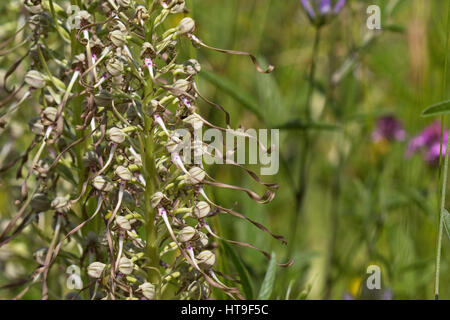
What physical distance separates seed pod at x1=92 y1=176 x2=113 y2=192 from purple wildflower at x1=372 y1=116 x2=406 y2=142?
5.14 ft

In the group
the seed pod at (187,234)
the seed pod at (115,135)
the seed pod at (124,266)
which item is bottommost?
the seed pod at (124,266)

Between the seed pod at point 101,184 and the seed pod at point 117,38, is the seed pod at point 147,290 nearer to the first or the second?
Answer: the seed pod at point 101,184

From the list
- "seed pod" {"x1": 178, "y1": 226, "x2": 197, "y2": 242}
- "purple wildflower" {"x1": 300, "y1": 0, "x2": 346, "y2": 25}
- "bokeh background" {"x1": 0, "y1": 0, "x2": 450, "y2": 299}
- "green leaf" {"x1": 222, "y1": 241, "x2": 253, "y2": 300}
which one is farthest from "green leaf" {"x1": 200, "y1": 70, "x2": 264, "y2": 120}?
"seed pod" {"x1": 178, "y1": 226, "x2": 197, "y2": 242}

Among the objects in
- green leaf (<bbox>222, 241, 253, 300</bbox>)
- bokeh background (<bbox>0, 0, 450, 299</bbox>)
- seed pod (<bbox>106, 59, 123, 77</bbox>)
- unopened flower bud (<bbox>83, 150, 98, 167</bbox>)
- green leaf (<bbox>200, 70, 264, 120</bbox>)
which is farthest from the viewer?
bokeh background (<bbox>0, 0, 450, 299</bbox>)

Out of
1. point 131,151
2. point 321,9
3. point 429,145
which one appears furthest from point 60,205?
point 429,145

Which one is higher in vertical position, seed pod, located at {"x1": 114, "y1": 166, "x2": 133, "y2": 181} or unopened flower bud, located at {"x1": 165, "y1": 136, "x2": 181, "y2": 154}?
unopened flower bud, located at {"x1": 165, "y1": 136, "x2": 181, "y2": 154}

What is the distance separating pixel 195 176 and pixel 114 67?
0.20 meters

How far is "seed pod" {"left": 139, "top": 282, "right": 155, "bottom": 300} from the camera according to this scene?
0.84m

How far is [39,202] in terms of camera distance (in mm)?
936

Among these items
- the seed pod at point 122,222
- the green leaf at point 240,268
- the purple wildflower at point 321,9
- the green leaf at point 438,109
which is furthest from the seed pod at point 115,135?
the purple wildflower at point 321,9

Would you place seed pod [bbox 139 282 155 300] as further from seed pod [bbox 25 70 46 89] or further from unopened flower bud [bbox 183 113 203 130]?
seed pod [bbox 25 70 46 89]

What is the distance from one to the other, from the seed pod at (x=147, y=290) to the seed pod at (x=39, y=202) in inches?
9.1

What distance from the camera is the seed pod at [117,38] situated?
81 cm

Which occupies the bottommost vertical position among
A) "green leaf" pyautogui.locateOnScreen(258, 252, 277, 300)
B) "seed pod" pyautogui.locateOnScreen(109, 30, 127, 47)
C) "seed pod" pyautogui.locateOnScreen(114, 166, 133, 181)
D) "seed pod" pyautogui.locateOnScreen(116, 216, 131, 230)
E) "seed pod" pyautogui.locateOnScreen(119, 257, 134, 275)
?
"green leaf" pyautogui.locateOnScreen(258, 252, 277, 300)
